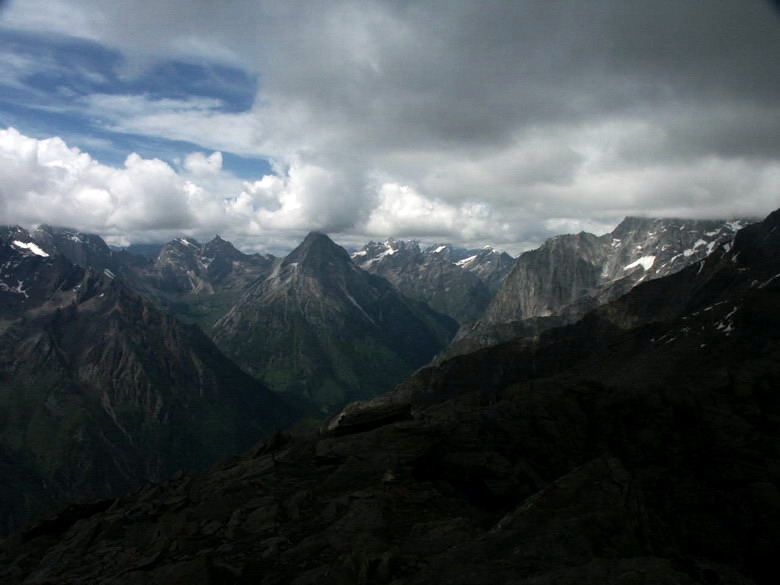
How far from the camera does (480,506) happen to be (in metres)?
32.7

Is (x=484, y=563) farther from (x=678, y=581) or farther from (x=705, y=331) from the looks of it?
(x=705, y=331)

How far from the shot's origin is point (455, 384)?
637 feet

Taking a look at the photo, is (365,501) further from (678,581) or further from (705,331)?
(705,331)

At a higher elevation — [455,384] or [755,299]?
[755,299]

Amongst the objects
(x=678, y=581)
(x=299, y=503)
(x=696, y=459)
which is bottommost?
(x=696, y=459)

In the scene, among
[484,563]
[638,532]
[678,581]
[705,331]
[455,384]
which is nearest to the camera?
[678,581]

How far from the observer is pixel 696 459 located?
45.1 meters

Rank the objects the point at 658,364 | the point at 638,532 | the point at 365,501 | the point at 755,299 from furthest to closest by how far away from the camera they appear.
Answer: the point at 755,299 < the point at 658,364 < the point at 365,501 < the point at 638,532

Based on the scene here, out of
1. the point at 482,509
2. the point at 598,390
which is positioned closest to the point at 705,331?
the point at 598,390

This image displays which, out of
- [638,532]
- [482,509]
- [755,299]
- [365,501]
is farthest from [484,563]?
[755,299]

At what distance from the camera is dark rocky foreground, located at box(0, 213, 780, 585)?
1986cm

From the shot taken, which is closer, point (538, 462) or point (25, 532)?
point (538, 462)

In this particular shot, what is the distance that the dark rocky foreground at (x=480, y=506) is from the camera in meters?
19.9

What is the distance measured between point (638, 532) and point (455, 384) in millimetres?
174772
